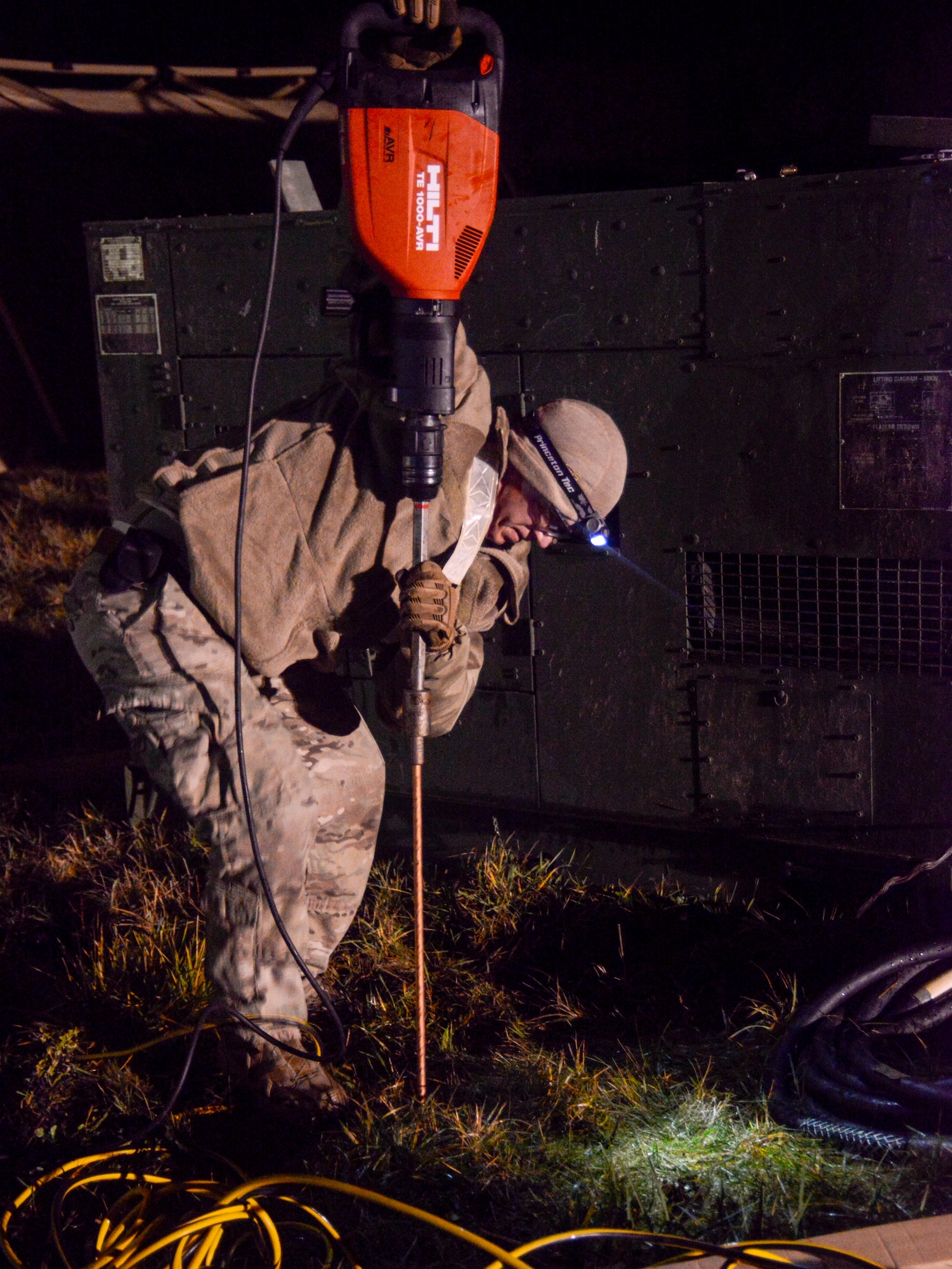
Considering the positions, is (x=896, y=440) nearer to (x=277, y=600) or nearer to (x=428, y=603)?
(x=428, y=603)

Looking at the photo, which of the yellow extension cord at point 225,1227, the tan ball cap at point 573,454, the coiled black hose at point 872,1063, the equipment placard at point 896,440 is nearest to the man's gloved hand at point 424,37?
the tan ball cap at point 573,454

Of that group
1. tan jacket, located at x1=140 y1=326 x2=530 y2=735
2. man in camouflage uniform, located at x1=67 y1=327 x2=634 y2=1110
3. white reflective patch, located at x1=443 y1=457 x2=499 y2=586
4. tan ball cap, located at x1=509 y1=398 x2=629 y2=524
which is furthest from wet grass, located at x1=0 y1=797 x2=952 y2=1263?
tan ball cap, located at x1=509 y1=398 x2=629 y2=524

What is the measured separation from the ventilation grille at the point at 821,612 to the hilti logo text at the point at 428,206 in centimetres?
159

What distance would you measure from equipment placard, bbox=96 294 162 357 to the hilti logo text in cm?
228

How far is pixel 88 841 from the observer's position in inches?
185

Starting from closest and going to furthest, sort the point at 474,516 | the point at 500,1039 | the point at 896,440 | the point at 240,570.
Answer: the point at 240,570 → the point at 474,516 → the point at 896,440 → the point at 500,1039

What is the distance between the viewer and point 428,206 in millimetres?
2705

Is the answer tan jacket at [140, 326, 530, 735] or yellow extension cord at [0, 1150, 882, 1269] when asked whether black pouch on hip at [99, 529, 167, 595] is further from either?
yellow extension cord at [0, 1150, 882, 1269]

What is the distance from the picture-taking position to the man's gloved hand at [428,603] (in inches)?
112

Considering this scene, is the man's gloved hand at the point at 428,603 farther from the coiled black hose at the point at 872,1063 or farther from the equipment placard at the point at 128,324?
the equipment placard at the point at 128,324

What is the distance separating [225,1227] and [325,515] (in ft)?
5.48

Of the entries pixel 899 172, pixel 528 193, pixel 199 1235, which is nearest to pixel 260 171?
pixel 528 193

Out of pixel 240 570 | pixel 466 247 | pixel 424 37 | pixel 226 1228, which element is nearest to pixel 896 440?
pixel 466 247

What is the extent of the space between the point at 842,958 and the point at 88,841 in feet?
8.97
